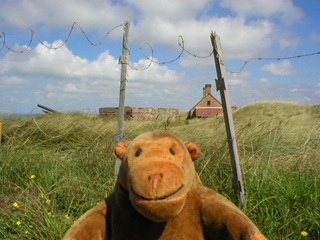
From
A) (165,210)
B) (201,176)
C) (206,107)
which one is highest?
(206,107)

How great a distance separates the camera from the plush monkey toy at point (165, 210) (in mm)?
1572

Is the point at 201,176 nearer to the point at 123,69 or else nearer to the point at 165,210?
the point at 123,69

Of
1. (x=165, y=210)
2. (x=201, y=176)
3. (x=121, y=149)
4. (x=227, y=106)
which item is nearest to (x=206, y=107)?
(x=201, y=176)

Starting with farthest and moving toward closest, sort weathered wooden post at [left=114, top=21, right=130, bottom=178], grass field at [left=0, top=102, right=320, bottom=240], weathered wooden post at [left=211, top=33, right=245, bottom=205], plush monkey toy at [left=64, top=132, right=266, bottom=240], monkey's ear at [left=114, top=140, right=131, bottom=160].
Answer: weathered wooden post at [left=114, top=21, right=130, bottom=178] → weathered wooden post at [left=211, top=33, right=245, bottom=205] → grass field at [left=0, top=102, right=320, bottom=240] → monkey's ear at [left=114, top=140, right=131, bottom=160] → plush monkey toy at [left=64, top=132, right=266, bottom=240]

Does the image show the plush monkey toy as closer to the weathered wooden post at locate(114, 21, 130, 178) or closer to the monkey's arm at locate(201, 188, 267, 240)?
the monkey's arm at locate(201, 188, 267, 240)

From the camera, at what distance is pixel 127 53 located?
157 inches

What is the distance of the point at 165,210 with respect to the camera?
5.03 ft

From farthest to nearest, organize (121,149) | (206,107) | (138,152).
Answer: (206,107)
(121,149)
(138,152)

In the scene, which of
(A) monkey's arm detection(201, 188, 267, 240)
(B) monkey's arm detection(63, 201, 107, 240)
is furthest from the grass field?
(A) monkey's arm detection(201, 188, 267, 240)

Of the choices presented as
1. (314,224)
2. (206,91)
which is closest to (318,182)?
(314,224)

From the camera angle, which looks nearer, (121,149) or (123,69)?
(121,149)

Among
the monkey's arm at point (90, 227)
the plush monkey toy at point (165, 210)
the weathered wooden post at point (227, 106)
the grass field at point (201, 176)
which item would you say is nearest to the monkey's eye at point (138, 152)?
the plush monkey toy at point (165, 210)

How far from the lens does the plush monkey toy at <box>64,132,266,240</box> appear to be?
1.57 m

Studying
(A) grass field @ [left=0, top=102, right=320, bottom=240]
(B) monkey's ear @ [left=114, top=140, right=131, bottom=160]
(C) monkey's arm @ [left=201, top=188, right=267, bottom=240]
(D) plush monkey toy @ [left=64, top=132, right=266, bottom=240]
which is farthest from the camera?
(A) grass field @ [left=0, top=102, right=320, bottom=240]
